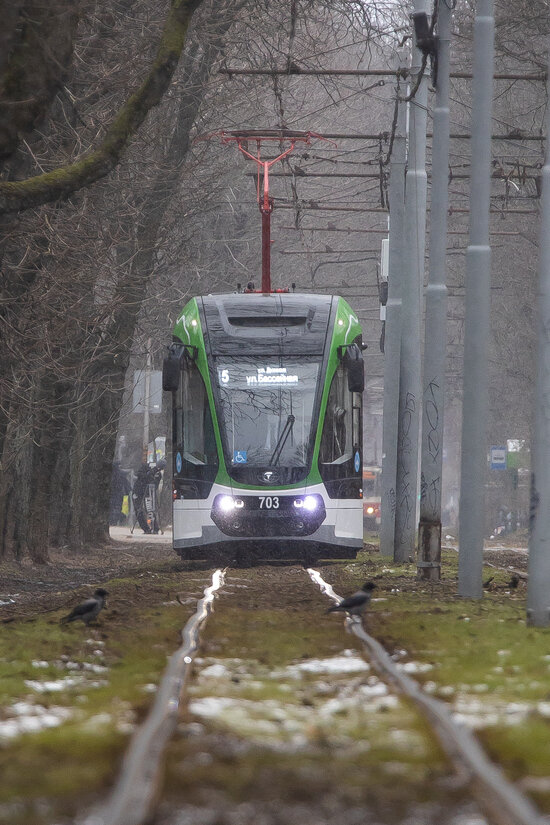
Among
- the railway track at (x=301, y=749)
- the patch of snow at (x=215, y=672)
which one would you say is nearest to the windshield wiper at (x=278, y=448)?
the railway track at (x=301, y=749)

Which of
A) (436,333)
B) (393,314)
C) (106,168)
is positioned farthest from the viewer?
(393,314)

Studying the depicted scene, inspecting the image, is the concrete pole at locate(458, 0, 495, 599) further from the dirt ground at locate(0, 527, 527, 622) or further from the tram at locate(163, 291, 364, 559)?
the tram at locate(163, 291, 364, 559)

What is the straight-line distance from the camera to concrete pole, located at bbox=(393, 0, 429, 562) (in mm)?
20922

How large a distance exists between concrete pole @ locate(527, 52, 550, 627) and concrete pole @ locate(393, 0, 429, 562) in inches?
389

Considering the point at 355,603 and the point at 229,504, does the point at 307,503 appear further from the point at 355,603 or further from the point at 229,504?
the point at 355,603

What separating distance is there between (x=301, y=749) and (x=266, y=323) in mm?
13658

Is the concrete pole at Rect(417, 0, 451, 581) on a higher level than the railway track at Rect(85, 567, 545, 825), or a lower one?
higher

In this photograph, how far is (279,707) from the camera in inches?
255

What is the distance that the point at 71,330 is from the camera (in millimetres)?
19812

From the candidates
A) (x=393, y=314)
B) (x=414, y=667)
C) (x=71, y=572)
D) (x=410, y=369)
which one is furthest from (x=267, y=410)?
(x=414, y=667)

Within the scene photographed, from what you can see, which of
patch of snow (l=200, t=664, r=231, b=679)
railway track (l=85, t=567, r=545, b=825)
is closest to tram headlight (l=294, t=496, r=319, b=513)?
railway track (l=85, t=567, r=545, b=825)

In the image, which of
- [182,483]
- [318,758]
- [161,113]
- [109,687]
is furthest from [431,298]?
[318,758]

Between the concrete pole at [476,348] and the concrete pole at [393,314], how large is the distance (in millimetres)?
9713

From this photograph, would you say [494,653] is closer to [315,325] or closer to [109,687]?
[109,687]
